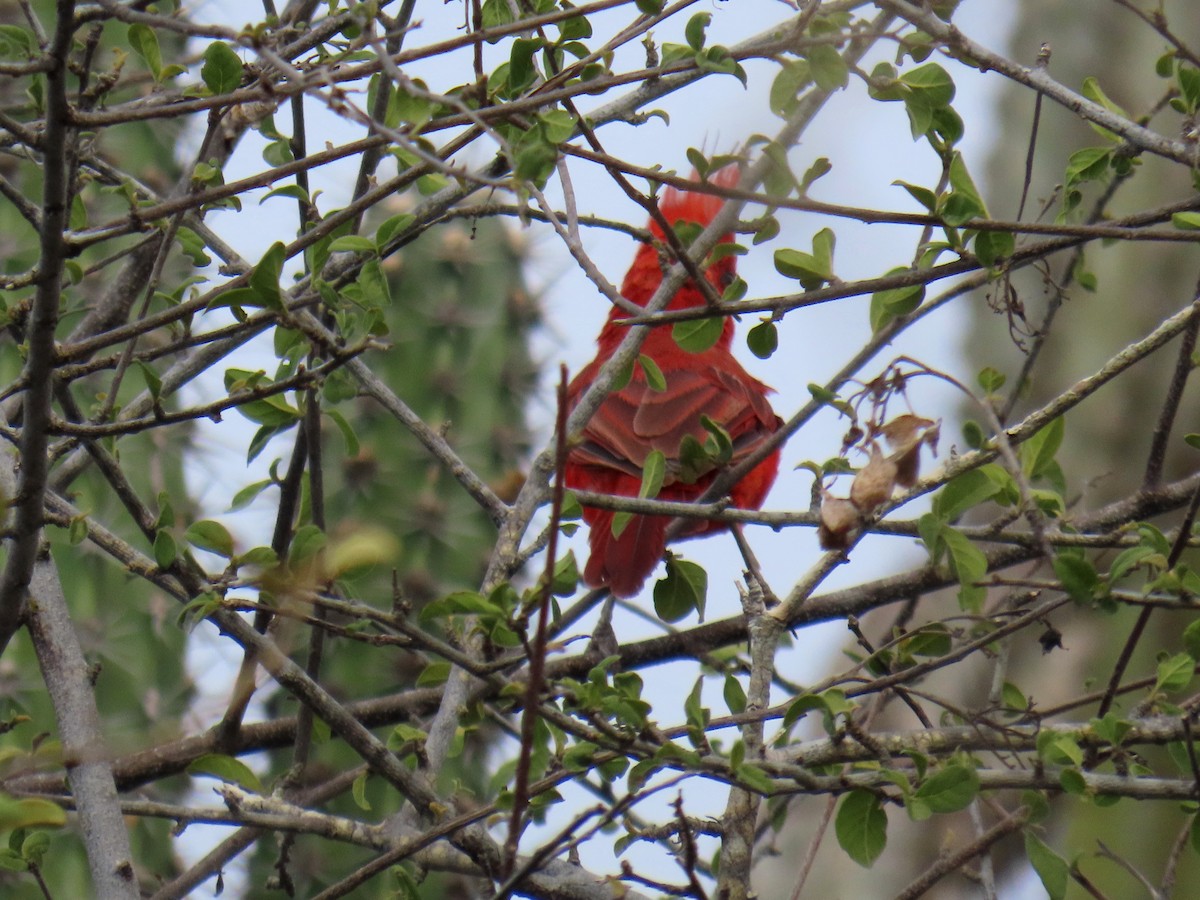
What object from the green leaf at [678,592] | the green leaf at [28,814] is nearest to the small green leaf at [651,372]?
the green leaf at [678,592]

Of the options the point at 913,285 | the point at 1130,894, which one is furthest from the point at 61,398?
the point at 1130,894

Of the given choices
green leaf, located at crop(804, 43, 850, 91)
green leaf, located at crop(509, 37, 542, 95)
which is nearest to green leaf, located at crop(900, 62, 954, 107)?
green leaf, located at crop(804, 43, 850, 91)

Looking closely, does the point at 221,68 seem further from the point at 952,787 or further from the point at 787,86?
the point at 952,787

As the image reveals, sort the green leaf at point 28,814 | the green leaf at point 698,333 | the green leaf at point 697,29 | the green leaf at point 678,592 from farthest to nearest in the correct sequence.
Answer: the green leaf at point 678,592
the green leaf at point 698,333
the green leaf at point 697,29
the green leaf at point 28,814

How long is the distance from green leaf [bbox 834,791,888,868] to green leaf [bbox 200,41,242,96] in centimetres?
110

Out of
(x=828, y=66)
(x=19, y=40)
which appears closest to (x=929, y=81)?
(x=828, y=66)

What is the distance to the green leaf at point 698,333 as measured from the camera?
5.65 ft

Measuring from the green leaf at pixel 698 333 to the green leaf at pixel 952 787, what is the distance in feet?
1.95

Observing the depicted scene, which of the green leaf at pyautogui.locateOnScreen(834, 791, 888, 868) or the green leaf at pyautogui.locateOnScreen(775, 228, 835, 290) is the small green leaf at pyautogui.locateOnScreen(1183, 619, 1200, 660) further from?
the green leaf at pyautogui.locateOnScreen(775, 228, 835, 290)

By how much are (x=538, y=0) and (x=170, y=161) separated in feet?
7.95

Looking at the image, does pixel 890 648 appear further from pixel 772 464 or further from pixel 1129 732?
pixel 772 464

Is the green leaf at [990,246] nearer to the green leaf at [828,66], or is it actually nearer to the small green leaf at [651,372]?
the green leaf at [828,66]

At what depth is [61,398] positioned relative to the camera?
1.89m

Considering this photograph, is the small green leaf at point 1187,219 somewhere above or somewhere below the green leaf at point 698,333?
below
